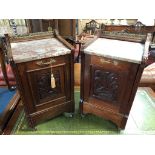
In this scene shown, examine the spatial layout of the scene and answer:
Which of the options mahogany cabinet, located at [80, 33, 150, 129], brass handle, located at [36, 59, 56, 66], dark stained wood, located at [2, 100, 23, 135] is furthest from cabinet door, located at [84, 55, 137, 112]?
dark stained wood, located at [2, 100, 23, 135]

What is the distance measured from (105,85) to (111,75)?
0.42 ft

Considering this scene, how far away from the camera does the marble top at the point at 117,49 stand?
3.71 feet

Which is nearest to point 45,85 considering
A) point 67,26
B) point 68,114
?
point 68,114

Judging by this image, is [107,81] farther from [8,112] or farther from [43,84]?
[8,112]

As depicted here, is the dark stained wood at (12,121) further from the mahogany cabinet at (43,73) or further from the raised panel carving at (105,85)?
the raised panel carving at (105,85)

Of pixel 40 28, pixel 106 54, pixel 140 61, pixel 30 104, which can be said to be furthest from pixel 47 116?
pixel 40 28

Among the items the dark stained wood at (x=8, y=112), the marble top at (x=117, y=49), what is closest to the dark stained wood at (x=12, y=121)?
the dark stained wood at (x=8, y=112)

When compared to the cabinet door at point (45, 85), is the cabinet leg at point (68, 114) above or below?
below

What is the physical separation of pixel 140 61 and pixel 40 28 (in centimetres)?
268

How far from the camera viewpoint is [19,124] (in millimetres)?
1598

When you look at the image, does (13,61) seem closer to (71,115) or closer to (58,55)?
(58,55)

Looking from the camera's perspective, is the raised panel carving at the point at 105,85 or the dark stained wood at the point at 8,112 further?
the dark stained wood at the point at 8,112

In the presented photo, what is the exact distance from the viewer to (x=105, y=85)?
135 centimetres
